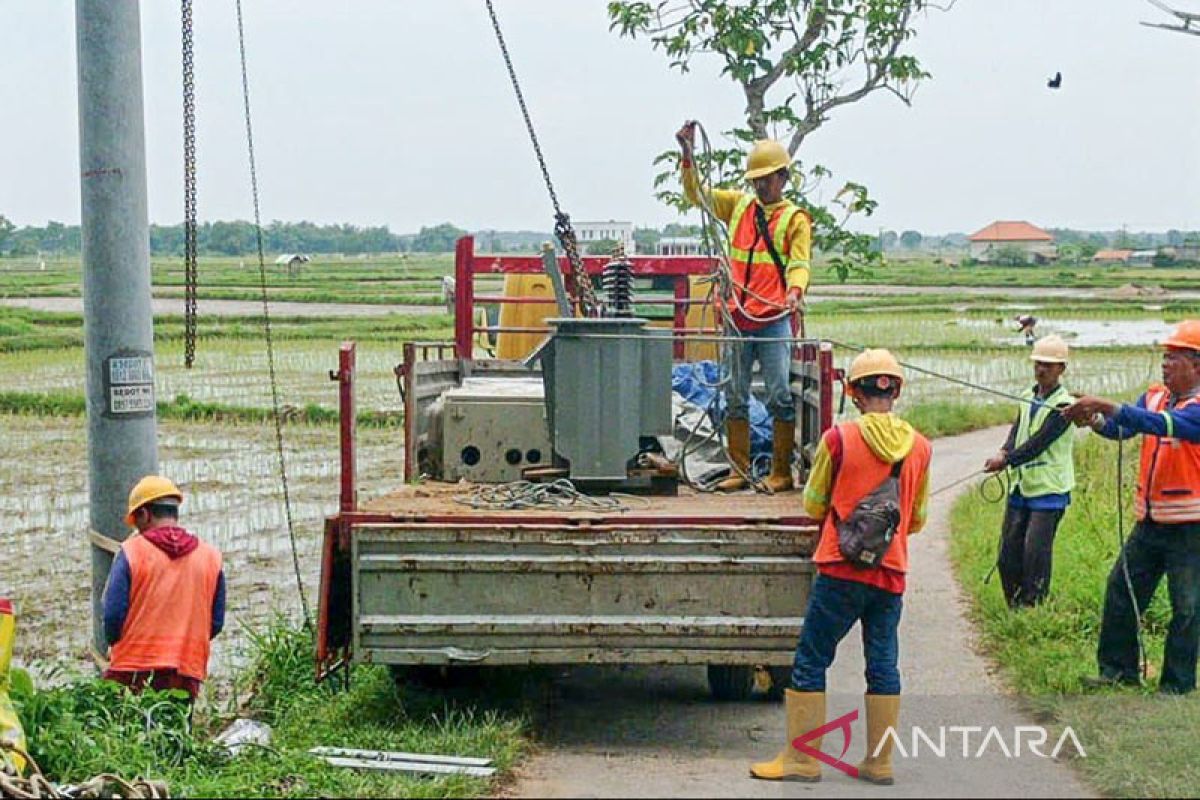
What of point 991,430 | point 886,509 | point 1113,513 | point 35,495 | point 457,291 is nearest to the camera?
point 886,509

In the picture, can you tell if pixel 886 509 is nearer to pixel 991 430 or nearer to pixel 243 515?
pixel 243 515

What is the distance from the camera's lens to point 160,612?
724 centimetres

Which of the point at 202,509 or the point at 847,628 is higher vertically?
the point at 847,628

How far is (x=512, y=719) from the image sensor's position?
7461 millimetres


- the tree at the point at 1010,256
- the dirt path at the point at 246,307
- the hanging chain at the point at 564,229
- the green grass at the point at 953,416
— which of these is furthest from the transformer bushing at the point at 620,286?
the tree at the point at 1010,256

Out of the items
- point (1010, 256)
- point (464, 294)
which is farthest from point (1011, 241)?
point (464, 294)

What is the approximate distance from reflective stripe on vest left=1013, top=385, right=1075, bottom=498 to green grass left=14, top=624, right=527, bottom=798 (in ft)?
11.3

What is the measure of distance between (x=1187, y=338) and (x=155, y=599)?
194 inches

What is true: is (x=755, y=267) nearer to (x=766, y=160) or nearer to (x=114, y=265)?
(x=766, y=160)

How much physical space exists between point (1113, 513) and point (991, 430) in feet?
32.7

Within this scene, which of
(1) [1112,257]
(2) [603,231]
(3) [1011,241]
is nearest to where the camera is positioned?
(2) [603,231]

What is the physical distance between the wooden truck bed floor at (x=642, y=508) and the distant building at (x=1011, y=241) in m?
88.7

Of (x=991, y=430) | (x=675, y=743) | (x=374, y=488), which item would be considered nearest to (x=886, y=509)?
(x=675, y=743)

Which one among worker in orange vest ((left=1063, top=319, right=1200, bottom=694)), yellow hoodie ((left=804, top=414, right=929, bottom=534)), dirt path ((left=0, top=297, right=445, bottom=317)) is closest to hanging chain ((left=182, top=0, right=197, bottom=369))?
yellow hoodie ((left=804, top=414, right=929, bottom=534))
